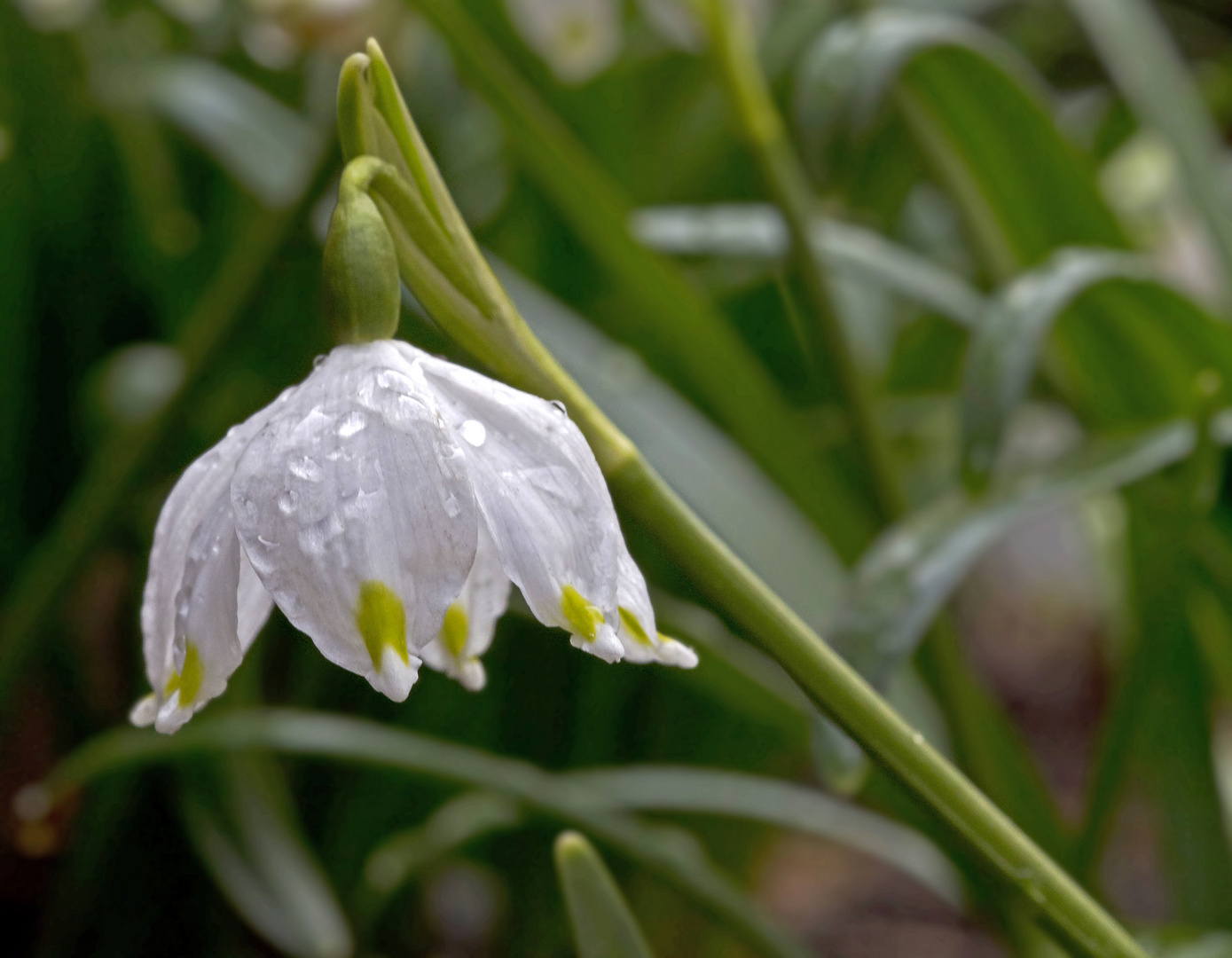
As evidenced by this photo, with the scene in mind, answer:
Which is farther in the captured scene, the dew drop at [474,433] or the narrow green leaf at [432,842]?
the narrow green leaf at [432,842]

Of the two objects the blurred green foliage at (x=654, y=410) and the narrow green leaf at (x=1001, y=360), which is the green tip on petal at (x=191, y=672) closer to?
the blurred green foliage at (x=654, y=410)

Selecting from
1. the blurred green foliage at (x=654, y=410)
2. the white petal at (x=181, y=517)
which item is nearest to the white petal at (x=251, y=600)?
the white petal at (x=181, y=517)

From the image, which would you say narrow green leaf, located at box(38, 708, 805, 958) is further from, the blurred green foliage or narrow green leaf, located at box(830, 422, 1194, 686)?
narrow green leaf, located at box(830, 422, 1194, 686)

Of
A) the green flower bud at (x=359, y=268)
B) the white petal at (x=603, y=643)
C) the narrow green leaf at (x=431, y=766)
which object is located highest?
the green flower bud at (x=359, y=268)

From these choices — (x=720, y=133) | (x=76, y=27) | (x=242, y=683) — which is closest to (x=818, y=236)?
(x=720, y=133)

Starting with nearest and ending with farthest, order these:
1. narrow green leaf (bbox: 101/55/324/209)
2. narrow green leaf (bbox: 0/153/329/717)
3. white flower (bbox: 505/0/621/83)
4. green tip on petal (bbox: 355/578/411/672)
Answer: green tip on petal (bbox: 355/578/411/672) < narrow green leaf (bbox: 0/153/329/717) < narrow green leaf (bbox: 101/55/324/209) < white flower (bbox: 505/0/621/83)

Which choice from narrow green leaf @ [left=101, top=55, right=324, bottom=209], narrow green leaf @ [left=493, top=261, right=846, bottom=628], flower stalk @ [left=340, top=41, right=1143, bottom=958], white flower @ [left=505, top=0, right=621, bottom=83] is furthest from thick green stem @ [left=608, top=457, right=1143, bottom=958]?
white flower @ [left=505, top=0, right=621, bottom=83]

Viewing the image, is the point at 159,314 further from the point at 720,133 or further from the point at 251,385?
the point at 720,133
